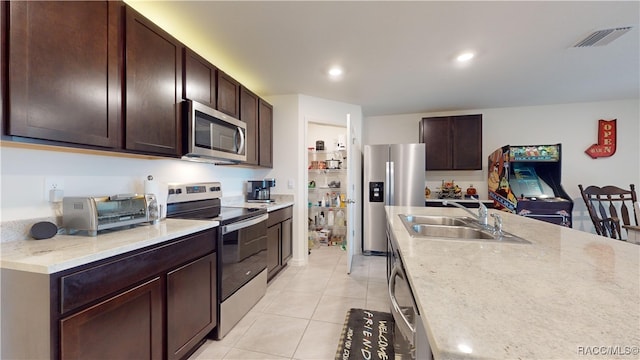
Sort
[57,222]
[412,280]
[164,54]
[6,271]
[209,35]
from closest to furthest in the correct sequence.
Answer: [412,280] < [6,271] < [57,222] < [164,54] < [209,35]

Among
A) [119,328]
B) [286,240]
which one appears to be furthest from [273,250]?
[119,328]

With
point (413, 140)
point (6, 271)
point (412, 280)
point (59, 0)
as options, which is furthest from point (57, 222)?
point (413, 140)

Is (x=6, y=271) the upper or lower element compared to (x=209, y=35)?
lower

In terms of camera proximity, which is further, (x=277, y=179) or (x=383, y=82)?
(x=277, y=179)

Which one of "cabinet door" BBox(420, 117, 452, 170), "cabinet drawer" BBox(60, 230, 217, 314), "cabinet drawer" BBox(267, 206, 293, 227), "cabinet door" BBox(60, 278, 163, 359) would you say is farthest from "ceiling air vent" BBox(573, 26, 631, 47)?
"cabinet door" BBox(60, 278, 163, 359)

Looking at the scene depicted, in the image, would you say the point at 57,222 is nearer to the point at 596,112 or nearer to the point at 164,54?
the point at 164,54

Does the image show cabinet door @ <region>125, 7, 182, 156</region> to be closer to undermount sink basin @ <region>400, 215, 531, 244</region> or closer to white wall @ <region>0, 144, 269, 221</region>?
white wall @ <region>0, 144, 269, 221</region>

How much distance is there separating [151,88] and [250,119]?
1.22 m

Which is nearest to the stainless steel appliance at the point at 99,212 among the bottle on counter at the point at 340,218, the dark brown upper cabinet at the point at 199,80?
the dark brown upper cabinet at the point at 199,80

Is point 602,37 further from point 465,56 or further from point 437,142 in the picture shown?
point 437,142

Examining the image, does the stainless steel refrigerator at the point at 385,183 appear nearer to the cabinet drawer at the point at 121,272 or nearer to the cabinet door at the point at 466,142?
the cabinet door at the point at 466,142

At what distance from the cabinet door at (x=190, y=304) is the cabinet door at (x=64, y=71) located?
2.74 ft

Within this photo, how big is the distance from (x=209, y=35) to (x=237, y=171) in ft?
4.98

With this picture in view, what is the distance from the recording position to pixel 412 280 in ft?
2.24
